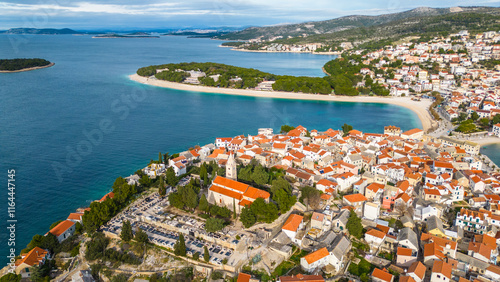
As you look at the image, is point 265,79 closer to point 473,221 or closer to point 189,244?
point 473,221

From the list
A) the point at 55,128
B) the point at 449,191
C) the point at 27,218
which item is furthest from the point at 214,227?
the point at 55,128

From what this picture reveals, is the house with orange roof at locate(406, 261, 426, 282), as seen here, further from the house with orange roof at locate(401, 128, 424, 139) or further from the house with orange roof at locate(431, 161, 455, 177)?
the house with orange roof at locate(401, 128, 424, 139)

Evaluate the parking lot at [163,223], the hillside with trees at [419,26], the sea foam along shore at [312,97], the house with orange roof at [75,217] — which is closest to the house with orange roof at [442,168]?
the sea foam along shore at [312,97]

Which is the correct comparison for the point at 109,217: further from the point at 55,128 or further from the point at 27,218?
the point at 55,128

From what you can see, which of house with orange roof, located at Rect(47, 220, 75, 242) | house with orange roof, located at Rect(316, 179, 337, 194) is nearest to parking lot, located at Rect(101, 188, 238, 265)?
house with orange roof, located at Rect(47, 220, 75, 242)

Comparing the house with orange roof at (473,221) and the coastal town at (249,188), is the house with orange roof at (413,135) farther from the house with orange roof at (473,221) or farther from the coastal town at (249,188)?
the house with orange roof at (473,221)

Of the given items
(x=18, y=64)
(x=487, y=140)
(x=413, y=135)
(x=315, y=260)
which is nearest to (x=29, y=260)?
(x=315, y=260)
